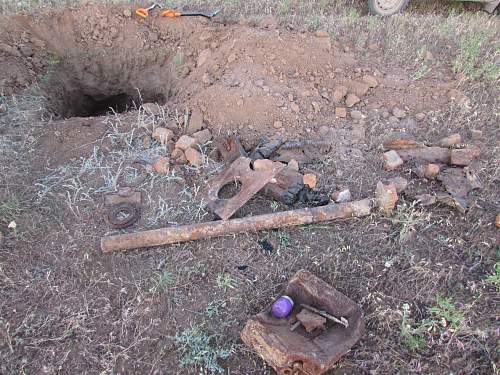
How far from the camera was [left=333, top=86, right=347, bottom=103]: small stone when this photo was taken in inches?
153

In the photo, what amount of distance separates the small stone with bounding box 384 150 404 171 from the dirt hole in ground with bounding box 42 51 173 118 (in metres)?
2.19

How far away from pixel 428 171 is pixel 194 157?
1.71 metres

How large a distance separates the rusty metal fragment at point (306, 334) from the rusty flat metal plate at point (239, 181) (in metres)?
0.66

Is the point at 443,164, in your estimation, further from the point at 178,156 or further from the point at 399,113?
the point at 178,156

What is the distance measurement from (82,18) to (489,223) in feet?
13.7

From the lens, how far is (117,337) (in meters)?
2.50

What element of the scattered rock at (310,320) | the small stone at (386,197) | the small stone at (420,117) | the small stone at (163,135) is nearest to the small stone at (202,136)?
the small stone at (163,135)

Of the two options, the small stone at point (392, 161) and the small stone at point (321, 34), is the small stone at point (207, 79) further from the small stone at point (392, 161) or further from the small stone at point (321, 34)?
the small stone at point (392, 161)

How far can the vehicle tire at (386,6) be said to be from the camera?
591cm

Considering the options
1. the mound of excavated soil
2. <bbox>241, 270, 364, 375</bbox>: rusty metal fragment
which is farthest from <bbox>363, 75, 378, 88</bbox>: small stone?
<bbox>241, 270, 364, 375</bbox>: rusty metal fragment

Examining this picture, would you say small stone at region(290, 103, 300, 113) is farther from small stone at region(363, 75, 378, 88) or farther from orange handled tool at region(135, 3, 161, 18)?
orange handled tool at region(135, 3, 161, 18)

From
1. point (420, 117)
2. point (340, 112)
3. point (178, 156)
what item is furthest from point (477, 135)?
point (178, 156)

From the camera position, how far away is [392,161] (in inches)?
133

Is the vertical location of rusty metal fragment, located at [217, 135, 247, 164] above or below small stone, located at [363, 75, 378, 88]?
below
